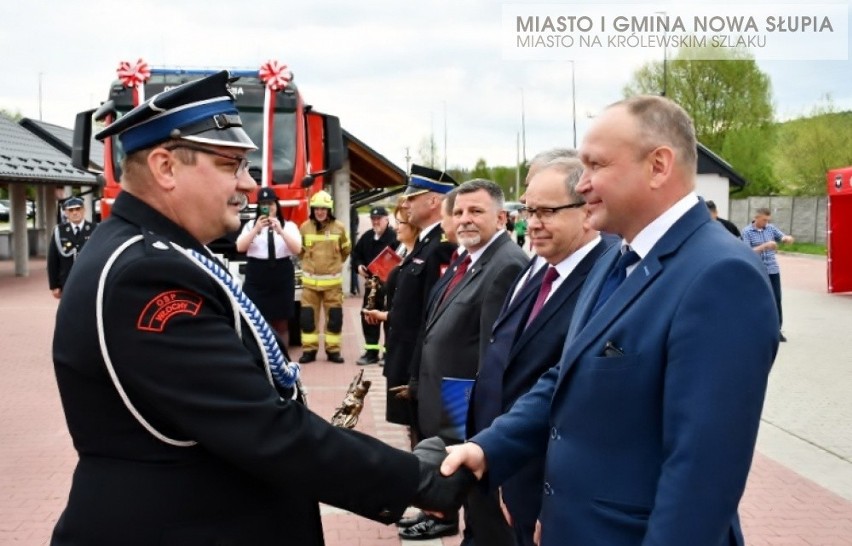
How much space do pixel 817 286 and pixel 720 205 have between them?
5299mm

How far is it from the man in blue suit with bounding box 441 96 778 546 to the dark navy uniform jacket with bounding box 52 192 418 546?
521mm

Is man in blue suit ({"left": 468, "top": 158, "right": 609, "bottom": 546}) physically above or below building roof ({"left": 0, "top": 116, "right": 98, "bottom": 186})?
below

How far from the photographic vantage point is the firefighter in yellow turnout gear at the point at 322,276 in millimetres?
11266

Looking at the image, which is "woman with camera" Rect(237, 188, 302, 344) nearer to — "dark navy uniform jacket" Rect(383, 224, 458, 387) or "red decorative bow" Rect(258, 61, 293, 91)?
"red decorative bow" Rect(258, 61, 293, 91)

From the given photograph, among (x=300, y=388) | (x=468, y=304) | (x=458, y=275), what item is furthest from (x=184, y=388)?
(x=458, y=275)

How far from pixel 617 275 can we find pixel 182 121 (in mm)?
1222

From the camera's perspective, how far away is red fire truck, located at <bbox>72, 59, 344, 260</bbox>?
444 inches

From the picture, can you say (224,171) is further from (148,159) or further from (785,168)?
(785,168)

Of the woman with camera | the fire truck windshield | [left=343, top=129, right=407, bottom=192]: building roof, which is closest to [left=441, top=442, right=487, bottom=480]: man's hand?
the woman with camera

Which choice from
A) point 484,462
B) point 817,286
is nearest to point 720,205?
point 817,286

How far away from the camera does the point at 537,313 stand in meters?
3.48

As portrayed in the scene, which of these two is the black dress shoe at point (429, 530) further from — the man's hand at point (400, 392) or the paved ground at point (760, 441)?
the man's hand at point (400, 392)

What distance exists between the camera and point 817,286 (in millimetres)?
21000

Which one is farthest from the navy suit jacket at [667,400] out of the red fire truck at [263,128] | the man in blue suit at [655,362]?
the red fire truck at [263,128]
